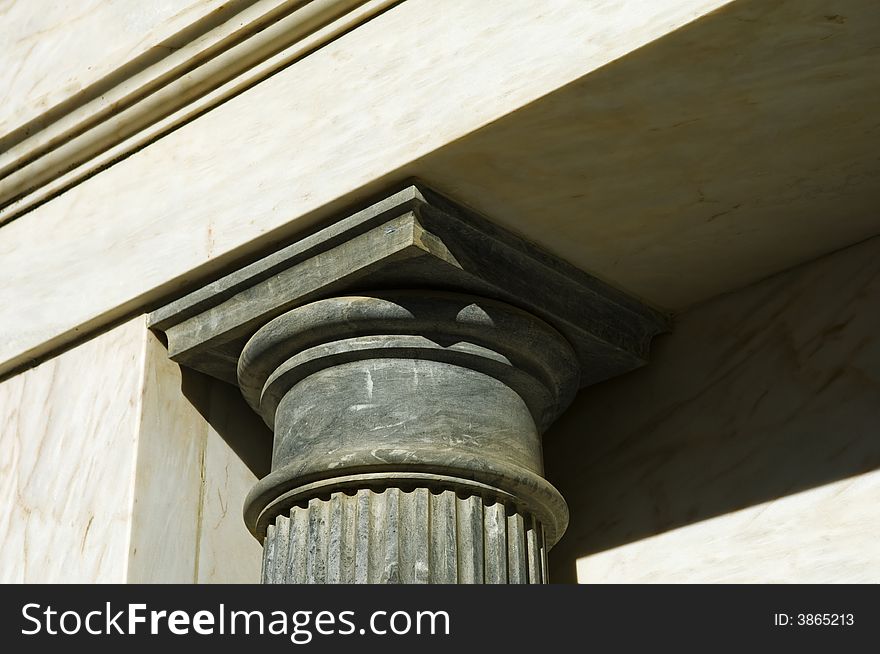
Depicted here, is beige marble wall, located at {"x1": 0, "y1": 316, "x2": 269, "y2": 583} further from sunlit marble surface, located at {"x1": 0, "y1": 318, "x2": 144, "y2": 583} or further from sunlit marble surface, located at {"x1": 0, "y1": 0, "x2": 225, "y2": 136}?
sunlit marble surface, located at {"x1": 0, "y1": 0, "x2": 225, "y2": 136}

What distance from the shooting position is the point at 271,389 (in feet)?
12.3

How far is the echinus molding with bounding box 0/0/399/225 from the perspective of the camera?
383 cm

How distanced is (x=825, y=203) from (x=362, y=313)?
1.14 m

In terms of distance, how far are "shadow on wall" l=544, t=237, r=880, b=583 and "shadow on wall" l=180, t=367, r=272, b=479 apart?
0.80 metres

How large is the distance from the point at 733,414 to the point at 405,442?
3.25 feet

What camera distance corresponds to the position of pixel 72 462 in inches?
152

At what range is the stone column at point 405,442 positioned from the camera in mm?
3375

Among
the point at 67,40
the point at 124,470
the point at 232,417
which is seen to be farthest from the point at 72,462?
the point at 67,40

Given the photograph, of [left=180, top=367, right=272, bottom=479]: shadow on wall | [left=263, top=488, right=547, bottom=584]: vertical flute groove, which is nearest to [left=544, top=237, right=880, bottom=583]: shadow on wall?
[left=263, top=488, right=547, bottom=584]: vertical flute groove

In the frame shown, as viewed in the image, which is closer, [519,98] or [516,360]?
[519,98]

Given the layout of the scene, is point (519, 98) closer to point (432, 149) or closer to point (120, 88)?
point (432, 149)

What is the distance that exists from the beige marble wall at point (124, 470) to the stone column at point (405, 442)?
237 mm

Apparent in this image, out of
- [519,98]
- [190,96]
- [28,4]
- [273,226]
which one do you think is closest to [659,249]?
[519,98]

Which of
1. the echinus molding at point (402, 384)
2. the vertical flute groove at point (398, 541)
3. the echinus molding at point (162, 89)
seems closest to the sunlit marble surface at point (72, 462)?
the echinus molding at point (402, 384)
